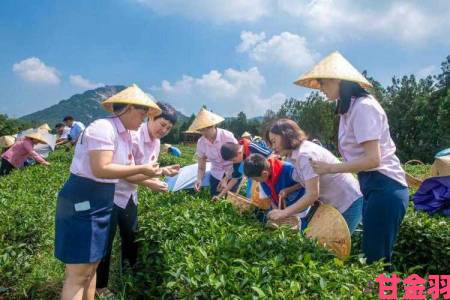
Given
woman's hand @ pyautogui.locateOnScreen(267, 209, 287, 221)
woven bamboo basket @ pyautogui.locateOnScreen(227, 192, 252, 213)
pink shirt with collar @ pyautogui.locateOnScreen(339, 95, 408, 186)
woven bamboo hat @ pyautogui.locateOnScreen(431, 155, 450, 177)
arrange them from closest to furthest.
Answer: pink shirt with collar @ pyautogui.locateOnScreen(339, 95, 408, 186) < woman's hand @ pyautogui.locateOnScreen(267, 209, 287, 221) < woven bamboo basket @ pyautogui.locateOnScreen(227, 192, 252, 213) < woven bamboo hat @ pyautogui.locateOnScreen(431, 155, 450, 177)

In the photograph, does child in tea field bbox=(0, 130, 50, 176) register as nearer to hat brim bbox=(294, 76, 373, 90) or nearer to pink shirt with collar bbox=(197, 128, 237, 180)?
pink shirt with collar bbox=(197, 128, 237, 180)

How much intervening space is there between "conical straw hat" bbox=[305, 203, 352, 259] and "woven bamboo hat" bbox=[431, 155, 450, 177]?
211 centimetres

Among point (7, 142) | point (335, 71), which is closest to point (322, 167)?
point (335, 71)

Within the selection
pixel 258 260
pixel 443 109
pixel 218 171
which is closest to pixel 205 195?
pixel 218 171

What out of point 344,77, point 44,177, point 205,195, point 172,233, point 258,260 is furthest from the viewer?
point 44,177

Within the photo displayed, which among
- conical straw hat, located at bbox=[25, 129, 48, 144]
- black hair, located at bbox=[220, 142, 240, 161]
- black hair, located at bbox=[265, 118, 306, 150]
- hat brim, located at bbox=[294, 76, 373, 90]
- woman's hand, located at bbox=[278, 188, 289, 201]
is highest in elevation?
hat brim, located at bbox=[294, 76, 373, 90]

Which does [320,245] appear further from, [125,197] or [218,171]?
[218,171]

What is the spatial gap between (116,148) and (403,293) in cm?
182

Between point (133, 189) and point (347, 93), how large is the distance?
5.98 ft

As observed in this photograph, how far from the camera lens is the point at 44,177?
7508 millimetres

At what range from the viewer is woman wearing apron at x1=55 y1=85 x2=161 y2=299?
2.44 metres

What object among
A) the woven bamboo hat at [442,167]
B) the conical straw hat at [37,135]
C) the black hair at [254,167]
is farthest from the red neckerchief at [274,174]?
the conical straw hat at [37,135]

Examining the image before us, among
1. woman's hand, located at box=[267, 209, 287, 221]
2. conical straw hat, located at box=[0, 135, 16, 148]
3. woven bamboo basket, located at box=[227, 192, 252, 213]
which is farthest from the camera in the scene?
conical straw hat, located at box=[0, 135, 16, 148]

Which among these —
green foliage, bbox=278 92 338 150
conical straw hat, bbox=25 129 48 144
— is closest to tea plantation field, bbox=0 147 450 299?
conical straw hat, bbox=25 129 48 144
